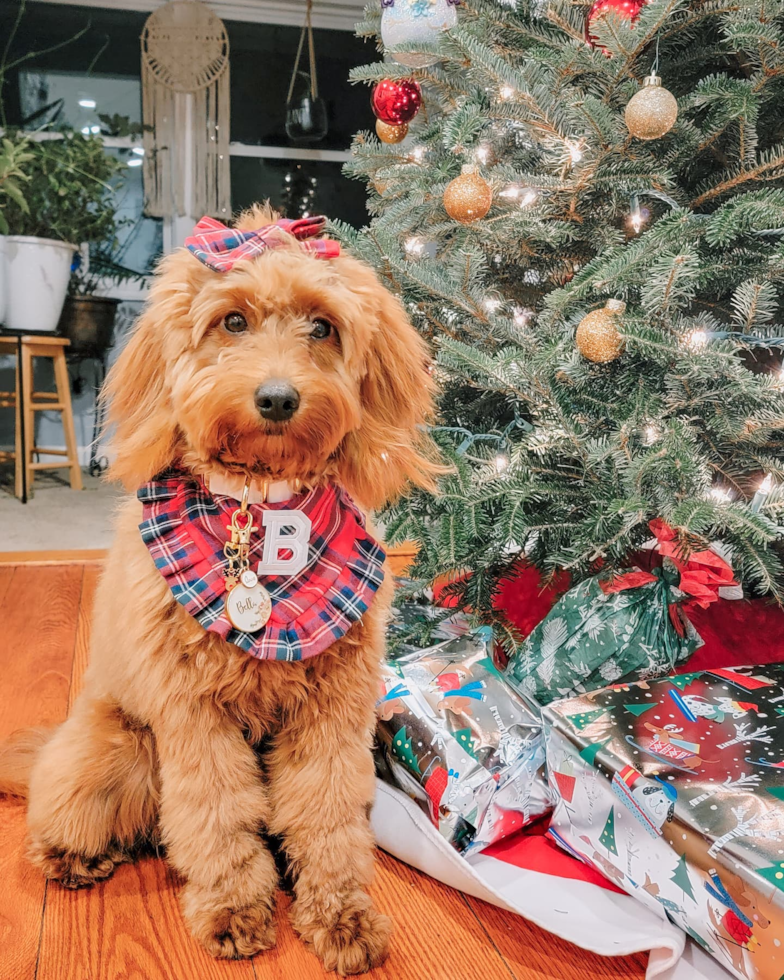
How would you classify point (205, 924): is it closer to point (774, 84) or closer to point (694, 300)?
point (694, 300)

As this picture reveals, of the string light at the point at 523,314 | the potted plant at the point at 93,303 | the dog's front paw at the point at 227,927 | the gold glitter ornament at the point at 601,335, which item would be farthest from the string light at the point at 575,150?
the potted plant at the point at 93,303

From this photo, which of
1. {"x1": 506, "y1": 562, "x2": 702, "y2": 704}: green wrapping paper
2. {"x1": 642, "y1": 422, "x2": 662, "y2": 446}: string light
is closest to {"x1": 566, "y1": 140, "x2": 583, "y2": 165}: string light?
{"x1": 642, "y1": 422, "x2": 662, "y2": 446}: string light

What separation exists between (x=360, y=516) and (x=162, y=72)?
12.3 feet

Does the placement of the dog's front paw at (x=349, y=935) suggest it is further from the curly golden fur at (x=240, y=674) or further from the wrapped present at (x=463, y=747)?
the wrapped present at (x=463, y=747)

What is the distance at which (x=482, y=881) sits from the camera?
117cm

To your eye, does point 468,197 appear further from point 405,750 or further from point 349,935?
point 349,935

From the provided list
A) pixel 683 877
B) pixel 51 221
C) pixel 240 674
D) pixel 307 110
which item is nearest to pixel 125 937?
pixel 240 674

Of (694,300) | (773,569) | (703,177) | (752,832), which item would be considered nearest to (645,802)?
(752,832)

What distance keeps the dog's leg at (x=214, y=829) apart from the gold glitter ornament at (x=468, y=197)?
99cm

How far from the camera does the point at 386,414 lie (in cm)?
119

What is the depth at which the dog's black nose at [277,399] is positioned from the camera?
3.13 ft

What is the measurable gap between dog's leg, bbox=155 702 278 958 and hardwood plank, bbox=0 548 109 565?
1.84 metres

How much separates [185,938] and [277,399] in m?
0.77

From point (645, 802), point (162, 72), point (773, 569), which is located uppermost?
point (162, 72)
